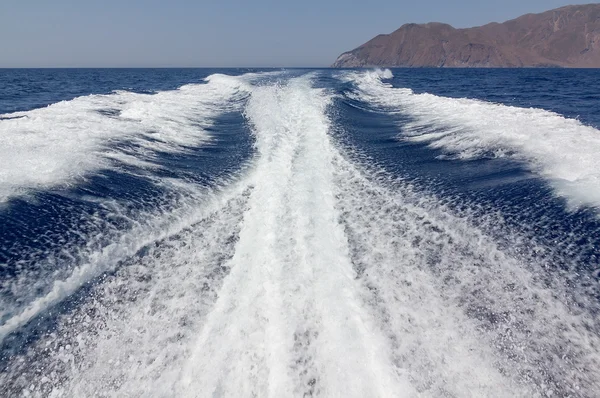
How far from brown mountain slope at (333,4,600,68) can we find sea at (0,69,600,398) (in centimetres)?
17204

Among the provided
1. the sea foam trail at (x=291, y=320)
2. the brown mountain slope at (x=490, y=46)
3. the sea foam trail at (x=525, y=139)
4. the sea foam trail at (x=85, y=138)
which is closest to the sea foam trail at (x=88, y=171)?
the sea foam trail at (x=85, y=138)

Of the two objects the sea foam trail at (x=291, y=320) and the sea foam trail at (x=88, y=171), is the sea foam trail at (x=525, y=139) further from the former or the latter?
the sea foam trail at (x=88, y=171)

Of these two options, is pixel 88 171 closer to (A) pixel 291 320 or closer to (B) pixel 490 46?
(A) pixel 291 320

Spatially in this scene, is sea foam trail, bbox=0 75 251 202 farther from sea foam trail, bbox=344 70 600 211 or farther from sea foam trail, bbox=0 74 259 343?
sea foam trail, bbox=344 70 600 211

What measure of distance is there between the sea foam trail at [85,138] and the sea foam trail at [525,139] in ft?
23.3

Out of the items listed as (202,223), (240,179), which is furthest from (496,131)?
(202,223)

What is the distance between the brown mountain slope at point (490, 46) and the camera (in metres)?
156

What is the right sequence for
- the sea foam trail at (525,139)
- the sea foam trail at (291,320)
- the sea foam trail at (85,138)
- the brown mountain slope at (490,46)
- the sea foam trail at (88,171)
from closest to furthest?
the sea foam trail at (291,320), the sea foam trail at (88,171), the sea foam trail at (525,139), the sea foam trail at (85,138), the brown mountain slope at (490,46)

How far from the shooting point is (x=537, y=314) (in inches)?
136

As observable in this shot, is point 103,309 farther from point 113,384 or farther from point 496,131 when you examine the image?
point 496,131

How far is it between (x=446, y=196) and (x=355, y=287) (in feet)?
10.3

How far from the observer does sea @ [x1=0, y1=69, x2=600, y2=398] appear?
2951 millimetres

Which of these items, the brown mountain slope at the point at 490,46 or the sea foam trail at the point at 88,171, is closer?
the sea foam trail at the point at 88,171

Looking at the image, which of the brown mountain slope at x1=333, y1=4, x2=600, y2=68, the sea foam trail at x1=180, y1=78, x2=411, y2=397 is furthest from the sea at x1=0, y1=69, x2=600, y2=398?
the brown mountain slope at x1=333, y1=4, x2=600, y2=68
